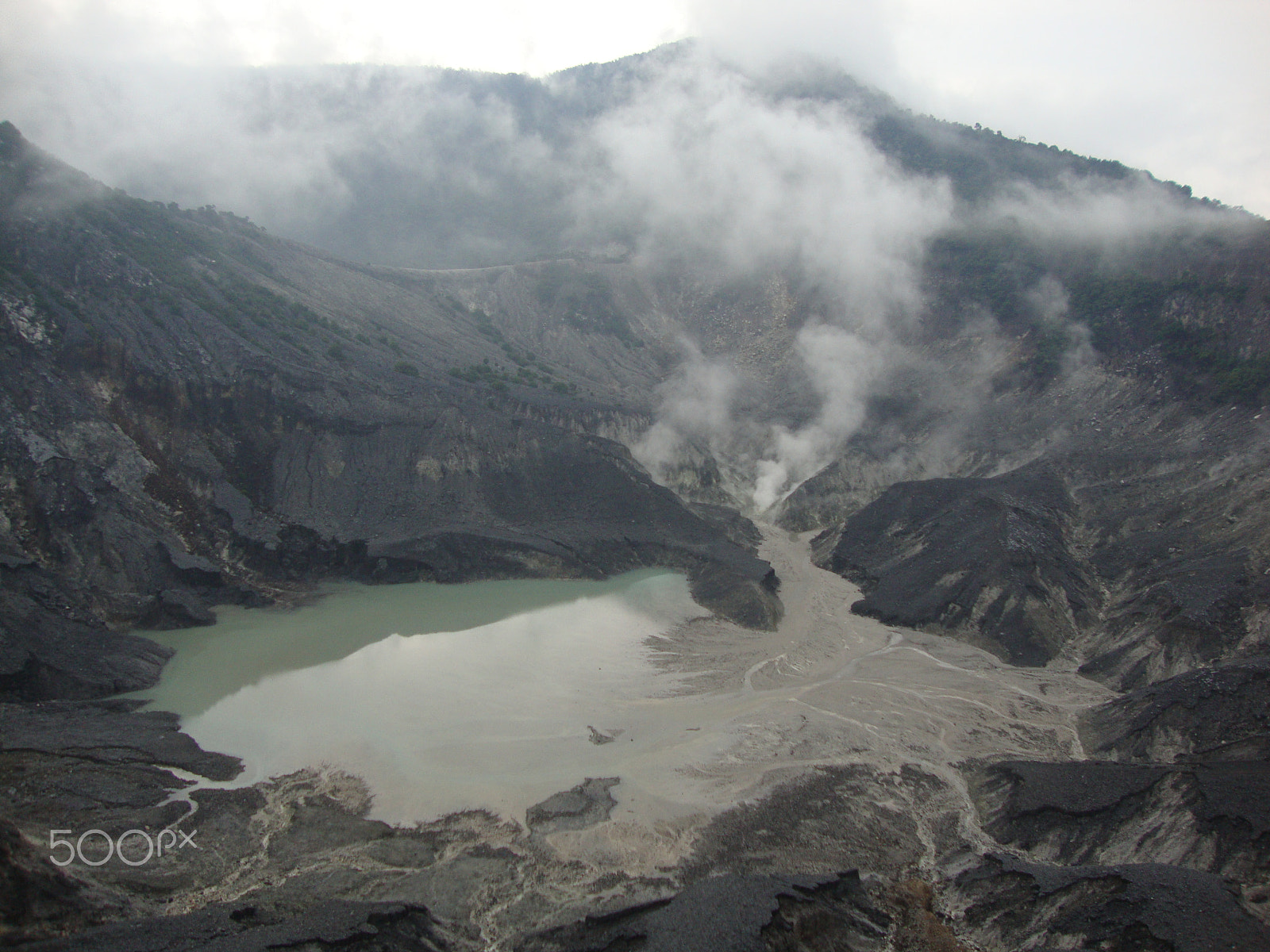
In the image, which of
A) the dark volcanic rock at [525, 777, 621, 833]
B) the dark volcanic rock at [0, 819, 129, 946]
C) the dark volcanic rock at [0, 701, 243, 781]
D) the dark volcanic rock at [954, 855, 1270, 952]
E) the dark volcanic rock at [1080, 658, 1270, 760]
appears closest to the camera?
the dark volcanic rock at [0, 819, 129, 946]

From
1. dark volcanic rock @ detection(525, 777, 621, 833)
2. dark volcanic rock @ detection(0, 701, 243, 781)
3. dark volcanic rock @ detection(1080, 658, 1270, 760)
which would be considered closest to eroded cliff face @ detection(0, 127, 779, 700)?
dark volcanic rock @ detection(0, 701, 243, 781)

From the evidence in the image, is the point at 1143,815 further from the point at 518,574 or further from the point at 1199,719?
the point at 518,574

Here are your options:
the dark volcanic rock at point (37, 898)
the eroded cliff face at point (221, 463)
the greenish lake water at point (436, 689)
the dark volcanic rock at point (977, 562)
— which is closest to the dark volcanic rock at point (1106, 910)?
the greenish lake water at point (436, 689)

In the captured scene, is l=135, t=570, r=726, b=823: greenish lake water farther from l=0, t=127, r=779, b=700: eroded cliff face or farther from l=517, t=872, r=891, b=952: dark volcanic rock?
l=517, t=872, r=891, b=952: dark volcanic rock

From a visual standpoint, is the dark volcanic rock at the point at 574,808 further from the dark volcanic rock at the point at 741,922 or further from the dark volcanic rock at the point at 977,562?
the dark volcanic rock at the point at 977,562

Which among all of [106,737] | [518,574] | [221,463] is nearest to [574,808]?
[106,737]

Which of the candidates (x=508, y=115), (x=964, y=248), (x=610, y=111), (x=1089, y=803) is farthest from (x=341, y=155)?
(x=1089, y=803)

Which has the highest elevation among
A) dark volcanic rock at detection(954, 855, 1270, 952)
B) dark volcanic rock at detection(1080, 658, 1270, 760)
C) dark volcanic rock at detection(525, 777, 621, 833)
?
dark volcanic rock at detection(1080, 658, 1270, 760)
